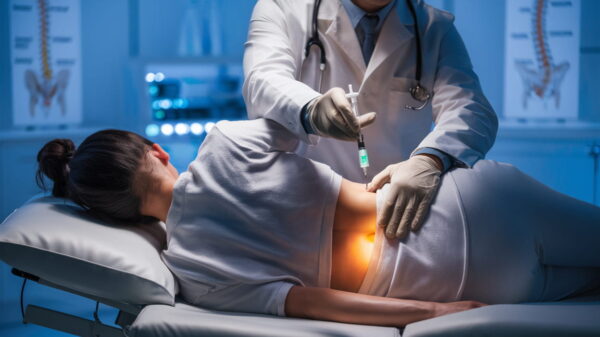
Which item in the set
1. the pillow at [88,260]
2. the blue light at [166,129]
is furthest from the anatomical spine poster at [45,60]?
the pillow at [88,260]

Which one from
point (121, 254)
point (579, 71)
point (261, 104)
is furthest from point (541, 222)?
point (579, 71)

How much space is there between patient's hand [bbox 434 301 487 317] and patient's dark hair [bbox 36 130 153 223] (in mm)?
793

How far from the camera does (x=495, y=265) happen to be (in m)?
1.32

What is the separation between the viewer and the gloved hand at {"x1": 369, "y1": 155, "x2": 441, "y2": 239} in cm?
136

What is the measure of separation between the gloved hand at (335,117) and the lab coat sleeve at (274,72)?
0.15ft

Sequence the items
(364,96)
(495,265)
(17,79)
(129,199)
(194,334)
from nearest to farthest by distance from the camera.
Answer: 1. (194,334)
2. (495,265)
3. (129,199)
4. (364,96)
5. (17,79)

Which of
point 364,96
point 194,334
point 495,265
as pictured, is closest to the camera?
point 194,334

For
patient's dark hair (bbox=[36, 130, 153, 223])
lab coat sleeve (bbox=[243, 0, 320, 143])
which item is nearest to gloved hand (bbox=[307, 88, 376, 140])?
lab coat sleeve (bbox=[243, 0, 320, 143])

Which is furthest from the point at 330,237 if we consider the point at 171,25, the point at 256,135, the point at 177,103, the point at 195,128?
the point at 171,25

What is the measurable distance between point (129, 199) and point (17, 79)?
206 cm

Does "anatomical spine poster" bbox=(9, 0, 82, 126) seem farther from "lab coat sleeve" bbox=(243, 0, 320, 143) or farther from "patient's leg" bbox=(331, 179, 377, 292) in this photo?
"patient's leg" bbox=(331, 179, 377, 292)

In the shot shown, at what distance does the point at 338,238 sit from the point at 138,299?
497 millimetres

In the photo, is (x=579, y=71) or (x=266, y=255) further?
(x=579, y=71)

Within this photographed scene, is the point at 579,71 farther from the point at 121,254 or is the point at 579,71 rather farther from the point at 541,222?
the point at 121,254
